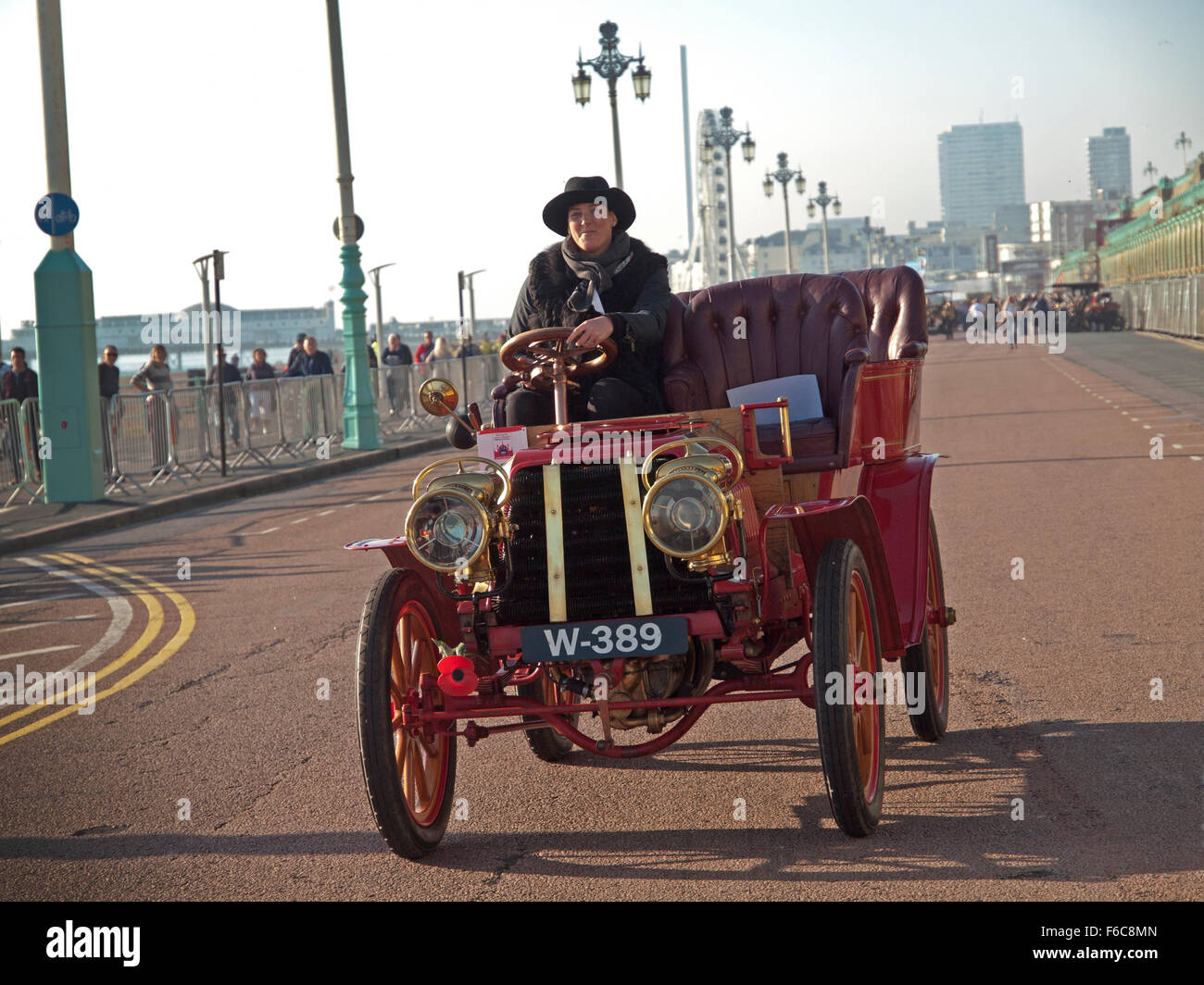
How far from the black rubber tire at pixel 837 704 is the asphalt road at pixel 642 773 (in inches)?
5.7

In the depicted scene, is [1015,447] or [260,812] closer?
[260,812]

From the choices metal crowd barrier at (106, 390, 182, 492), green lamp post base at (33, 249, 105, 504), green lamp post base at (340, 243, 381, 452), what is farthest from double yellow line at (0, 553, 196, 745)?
green lamp post base at (340, 243, 381, 452)

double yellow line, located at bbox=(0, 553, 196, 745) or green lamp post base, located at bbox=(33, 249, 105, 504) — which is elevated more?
green lamp post base, located at bbox=(33, 249, 105, 504)

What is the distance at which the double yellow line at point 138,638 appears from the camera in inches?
281

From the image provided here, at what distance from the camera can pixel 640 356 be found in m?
5.88

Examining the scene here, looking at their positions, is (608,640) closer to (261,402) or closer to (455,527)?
(455,527)

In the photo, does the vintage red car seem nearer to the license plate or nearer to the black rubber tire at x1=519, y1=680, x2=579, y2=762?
the license plate

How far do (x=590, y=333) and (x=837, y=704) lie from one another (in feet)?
5.27

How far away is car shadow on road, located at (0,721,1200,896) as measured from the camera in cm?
427

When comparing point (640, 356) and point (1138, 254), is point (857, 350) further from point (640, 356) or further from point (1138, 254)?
point (1138, 254)

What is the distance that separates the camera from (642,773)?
18.1ft

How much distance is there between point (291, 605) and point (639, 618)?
578cm

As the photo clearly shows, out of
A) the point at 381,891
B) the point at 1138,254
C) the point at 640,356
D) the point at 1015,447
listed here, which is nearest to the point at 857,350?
the point at 640,356

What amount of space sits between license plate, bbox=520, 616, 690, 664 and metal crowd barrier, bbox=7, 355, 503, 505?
14.7 meters
